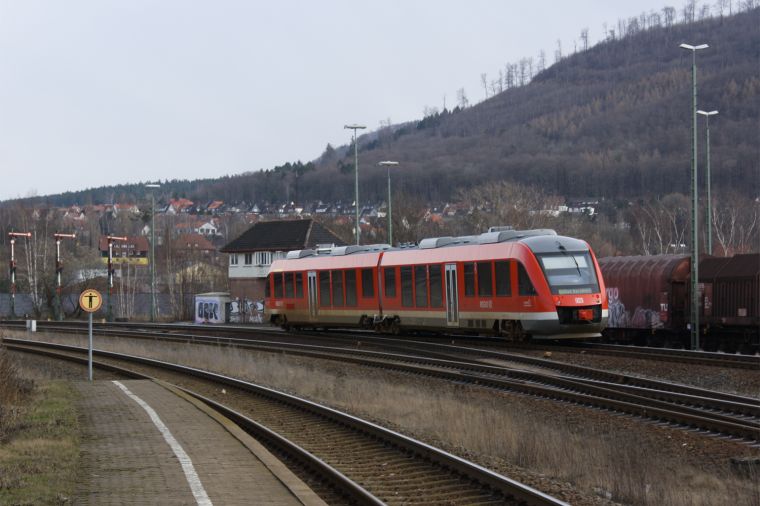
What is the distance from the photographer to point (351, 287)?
40125 mm

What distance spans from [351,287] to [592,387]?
20.7m

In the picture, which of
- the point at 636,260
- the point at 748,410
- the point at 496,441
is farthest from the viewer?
the point at 636,260

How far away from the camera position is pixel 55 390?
2350cm

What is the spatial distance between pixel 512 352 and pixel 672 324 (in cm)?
825

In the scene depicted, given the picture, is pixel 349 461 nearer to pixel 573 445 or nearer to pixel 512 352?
pixel 573 445

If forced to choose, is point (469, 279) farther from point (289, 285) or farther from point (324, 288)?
point (289, 285)

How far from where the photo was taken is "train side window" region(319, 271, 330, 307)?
137 feet

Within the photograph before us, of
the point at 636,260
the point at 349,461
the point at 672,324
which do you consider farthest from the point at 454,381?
the point at 636,260

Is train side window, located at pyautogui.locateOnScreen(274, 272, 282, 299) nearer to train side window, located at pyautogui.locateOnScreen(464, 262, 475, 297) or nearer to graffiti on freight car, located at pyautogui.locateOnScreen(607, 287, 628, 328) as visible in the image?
train side window, located at pyautogui.locateOnScreen(464, 262, 475, 297)

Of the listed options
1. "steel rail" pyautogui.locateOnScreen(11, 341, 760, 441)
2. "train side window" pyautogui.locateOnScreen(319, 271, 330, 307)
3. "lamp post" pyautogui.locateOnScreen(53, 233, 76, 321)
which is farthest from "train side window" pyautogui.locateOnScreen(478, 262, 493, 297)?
"lamp post" pyautogui.locateOnScreen(53, 233, 76, 321)

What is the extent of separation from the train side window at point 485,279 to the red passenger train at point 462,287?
0.03 m

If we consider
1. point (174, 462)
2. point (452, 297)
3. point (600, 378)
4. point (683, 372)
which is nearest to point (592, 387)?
point (600, 378)

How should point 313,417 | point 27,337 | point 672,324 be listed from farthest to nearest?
1. point 27,337
2. point 672,324
3. point 313,417

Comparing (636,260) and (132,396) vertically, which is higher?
(636,260)
